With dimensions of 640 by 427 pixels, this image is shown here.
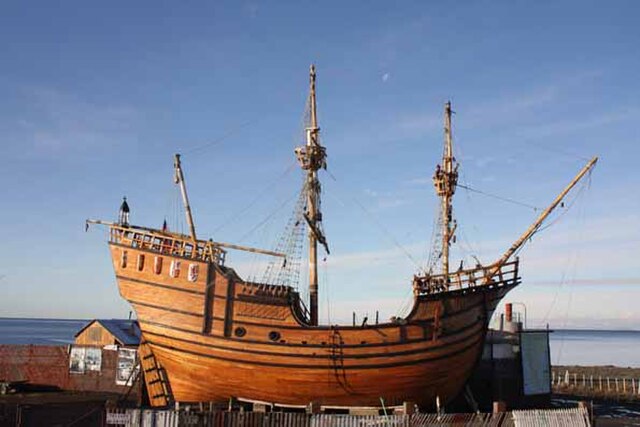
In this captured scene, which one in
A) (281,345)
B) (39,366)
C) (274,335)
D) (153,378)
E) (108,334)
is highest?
(108,334)

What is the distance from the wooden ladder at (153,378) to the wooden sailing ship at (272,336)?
57 mm

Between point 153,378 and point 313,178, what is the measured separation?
34.0 feet

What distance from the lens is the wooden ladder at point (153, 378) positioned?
24.6 meters

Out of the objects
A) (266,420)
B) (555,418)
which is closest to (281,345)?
(266,420)

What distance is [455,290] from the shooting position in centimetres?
2325

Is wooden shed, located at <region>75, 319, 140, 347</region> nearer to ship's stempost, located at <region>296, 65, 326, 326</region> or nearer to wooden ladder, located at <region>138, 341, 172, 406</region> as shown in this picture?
wooden ladder, located at <region>138, 341, 172, 406</region>

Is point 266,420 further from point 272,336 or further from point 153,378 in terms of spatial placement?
point 153,378

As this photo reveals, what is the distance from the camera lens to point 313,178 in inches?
1057

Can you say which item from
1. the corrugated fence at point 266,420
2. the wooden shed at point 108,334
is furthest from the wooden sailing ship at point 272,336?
the wooden shed at point 108,334

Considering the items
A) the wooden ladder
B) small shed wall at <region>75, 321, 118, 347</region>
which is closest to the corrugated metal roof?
the wooden ladder

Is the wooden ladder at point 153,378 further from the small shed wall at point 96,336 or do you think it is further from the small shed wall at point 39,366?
the small shed wall at point 39,366

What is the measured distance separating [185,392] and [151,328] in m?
2.71

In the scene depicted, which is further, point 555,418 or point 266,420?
point 555,418

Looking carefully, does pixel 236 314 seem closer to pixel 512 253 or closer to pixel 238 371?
pixel 238 371
